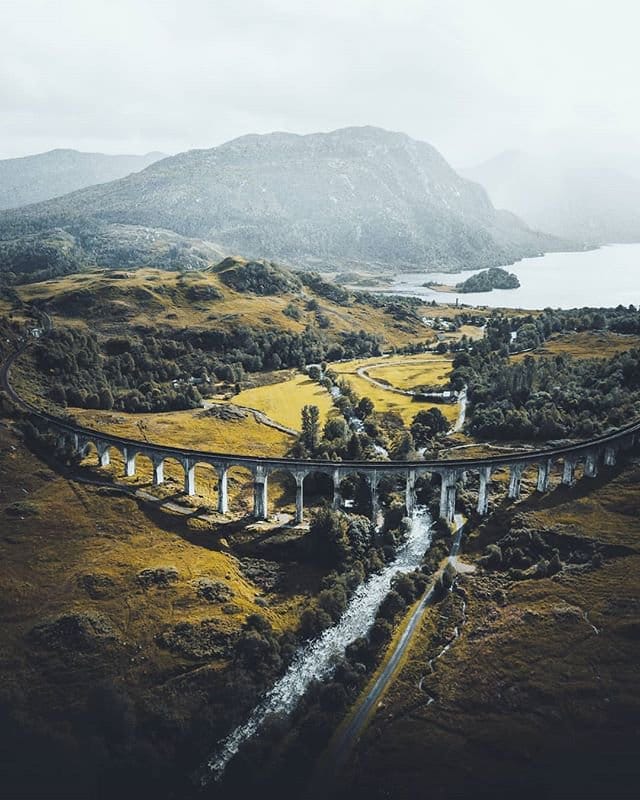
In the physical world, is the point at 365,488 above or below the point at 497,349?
below

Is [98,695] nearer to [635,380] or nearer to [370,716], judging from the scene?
[370,716]

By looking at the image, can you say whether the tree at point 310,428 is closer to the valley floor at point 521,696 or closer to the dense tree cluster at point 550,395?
the dense tree cluster at point 550,395

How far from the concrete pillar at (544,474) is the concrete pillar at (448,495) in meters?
15.1

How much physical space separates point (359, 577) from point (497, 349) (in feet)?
424

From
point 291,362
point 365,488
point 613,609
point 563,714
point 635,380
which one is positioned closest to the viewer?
point 563,714

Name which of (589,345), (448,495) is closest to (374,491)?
(448,495)

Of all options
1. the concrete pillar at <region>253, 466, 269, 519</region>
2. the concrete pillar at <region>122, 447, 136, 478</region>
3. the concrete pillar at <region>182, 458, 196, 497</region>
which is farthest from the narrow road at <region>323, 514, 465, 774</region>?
the concrete pillar at <region>122, 447, 136, 478</region>

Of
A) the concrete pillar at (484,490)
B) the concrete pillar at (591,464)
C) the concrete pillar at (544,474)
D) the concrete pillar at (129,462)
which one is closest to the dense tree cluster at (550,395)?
the concrete pillar at (591,464)

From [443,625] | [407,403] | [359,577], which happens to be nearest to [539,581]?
[443,625]

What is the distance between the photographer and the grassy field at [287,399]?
13812 centimetres

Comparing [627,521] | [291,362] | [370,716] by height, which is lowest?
[370,716]

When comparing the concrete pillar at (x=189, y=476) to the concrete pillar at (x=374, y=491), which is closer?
the concrete pillar at (x=374, y=491)

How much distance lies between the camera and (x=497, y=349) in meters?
191

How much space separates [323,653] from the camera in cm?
6488
